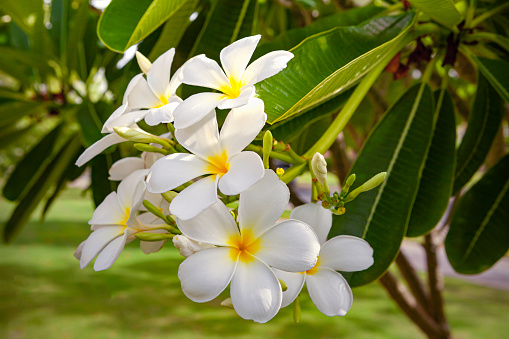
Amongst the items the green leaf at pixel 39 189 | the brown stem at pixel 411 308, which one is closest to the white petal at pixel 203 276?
the green leaf at pixel 39 189

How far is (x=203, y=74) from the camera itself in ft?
1.18

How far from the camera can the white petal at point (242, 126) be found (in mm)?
321

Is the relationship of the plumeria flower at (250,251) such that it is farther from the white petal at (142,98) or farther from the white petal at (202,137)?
the white petal at (142,98)

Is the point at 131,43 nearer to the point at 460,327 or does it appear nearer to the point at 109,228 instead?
the point at 109,228

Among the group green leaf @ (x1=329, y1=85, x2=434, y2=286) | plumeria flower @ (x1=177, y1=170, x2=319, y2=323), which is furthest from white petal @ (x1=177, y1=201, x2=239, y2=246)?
green leaf @ (x1=329, y1=85, x2=434, y2=286)

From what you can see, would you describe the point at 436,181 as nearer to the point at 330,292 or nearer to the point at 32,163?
the point at 330,292

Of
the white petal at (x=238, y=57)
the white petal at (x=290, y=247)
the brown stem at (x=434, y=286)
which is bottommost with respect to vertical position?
the brown stem at (x=434, y=286)

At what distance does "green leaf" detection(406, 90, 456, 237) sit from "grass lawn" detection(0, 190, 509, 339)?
2808 mm

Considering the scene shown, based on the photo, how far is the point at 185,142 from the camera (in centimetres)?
34

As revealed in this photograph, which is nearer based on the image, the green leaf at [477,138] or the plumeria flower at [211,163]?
the plumeria flower at [211,163]

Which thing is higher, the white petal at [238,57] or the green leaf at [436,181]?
the white petal at [238,57]

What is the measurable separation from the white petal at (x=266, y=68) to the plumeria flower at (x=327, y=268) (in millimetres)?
110

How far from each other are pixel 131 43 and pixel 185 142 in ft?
0.70

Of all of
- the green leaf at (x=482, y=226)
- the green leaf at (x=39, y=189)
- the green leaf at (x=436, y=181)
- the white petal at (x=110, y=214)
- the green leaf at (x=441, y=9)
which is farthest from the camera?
the green leaf at (x=39, y=189)
